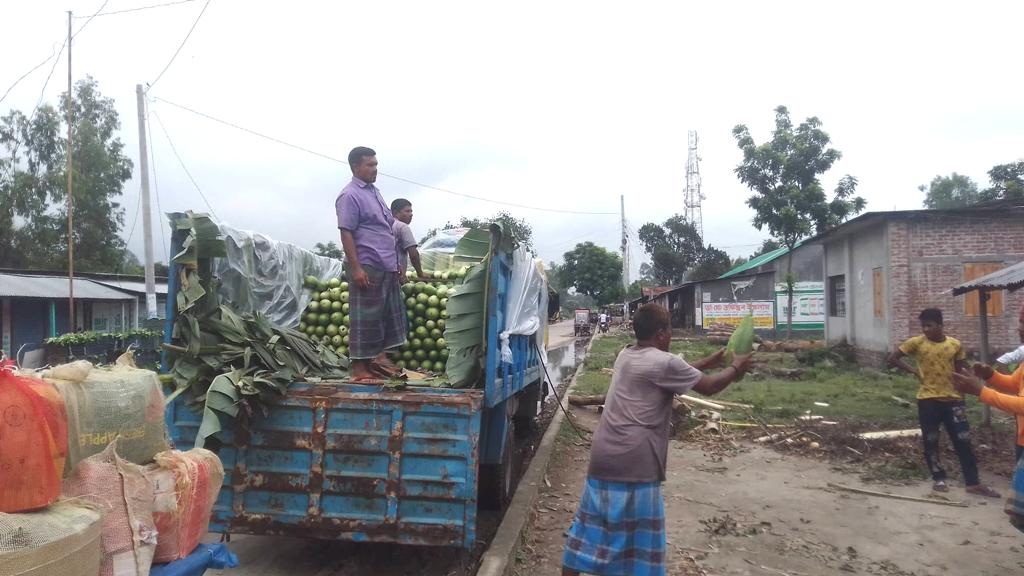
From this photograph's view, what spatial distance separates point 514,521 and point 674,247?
151 ft

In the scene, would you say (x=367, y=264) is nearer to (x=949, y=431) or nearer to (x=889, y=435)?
(x=949, y=431)

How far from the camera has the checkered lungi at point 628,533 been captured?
3.23m

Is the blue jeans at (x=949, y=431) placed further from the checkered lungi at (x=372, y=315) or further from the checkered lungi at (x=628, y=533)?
the checkered lungi at (x=372, y=315)

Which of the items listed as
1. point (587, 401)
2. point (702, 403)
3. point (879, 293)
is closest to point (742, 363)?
point (702, 403)

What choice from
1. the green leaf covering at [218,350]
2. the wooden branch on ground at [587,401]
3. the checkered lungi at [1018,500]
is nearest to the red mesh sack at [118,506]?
the green leaf covering at [218,350]

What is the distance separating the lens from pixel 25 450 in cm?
190

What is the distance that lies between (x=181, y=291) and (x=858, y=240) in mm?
16110

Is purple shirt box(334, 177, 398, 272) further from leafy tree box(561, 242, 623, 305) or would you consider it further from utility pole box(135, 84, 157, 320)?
leafy tree box(561, 242, 623, 305)

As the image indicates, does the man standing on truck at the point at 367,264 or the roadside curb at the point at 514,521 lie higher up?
the man standing on truck at the point at 367,264

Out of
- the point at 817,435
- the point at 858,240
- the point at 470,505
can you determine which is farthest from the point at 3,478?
the point at 858,240

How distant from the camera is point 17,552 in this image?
1.77 metres

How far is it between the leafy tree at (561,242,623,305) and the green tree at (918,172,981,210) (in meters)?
21.4

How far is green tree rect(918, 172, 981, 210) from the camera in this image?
43.1m

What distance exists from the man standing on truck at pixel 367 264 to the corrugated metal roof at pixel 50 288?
16.1m
